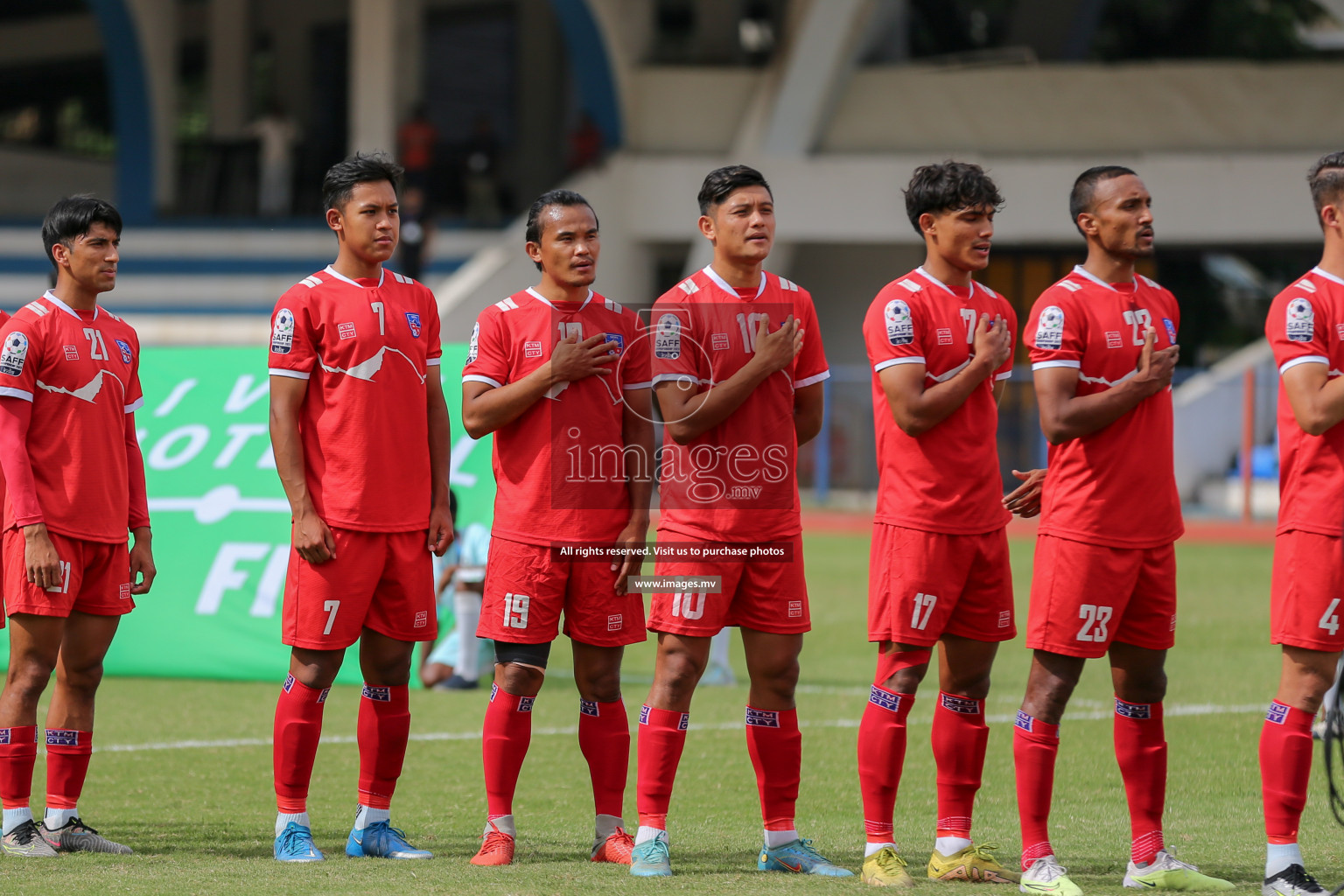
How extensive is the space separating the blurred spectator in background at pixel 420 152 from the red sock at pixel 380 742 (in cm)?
1947

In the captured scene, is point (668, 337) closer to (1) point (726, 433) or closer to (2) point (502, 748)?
(1) point (726, 433)

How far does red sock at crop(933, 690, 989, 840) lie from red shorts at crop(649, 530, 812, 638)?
582 mm

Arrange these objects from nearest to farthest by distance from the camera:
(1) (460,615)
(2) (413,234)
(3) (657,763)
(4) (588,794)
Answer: (3) (657,763), (4) (588,794), (1) (460,615), (2) (413,234)

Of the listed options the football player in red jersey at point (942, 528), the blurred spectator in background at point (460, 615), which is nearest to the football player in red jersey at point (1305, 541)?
the football player in red jersey at point (942, 528)

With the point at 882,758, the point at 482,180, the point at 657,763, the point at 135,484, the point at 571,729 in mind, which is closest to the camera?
the point at 882,758

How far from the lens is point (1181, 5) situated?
2891 cm

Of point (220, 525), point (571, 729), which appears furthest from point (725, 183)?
point (220, 525)

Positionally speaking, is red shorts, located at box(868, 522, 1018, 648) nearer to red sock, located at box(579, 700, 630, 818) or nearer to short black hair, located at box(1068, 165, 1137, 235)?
red sock, located at box(579, 700, 630, 818)

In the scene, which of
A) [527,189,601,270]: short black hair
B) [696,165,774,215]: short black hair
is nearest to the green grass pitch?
[527,189,601,270]: short black hair

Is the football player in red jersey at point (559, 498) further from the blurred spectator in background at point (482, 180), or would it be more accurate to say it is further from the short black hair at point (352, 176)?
the blurred spectator in background at point (482, 180)

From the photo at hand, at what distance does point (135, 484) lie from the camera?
604 centimetres

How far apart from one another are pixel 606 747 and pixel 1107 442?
2034 millimetres

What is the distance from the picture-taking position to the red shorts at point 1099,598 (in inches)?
200

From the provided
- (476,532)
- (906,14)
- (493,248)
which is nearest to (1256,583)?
(476,532)
